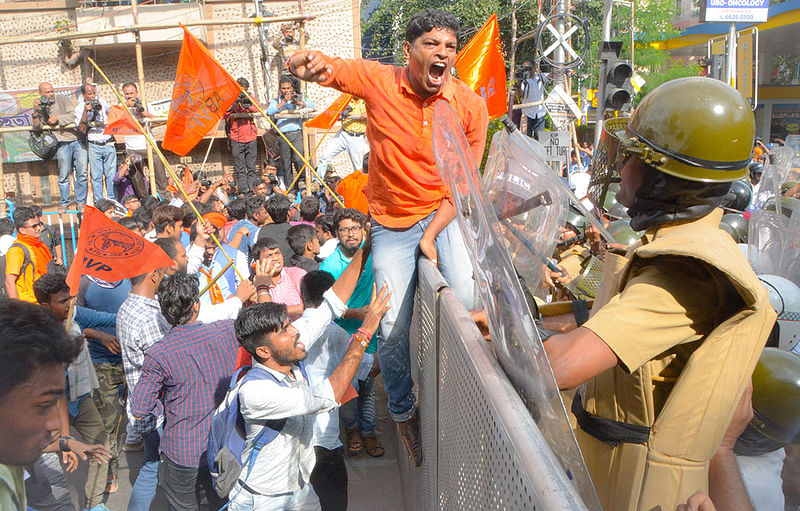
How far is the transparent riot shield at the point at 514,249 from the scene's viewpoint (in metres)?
1.26

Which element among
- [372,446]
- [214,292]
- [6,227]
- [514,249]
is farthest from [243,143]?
[514,249]

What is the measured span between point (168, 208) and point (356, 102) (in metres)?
6.01

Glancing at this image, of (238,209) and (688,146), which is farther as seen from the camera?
(238,209)

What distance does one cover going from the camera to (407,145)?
9.29 feet

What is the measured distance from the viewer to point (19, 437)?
4.30 ft

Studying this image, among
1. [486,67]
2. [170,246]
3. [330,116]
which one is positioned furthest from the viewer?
[330,116]

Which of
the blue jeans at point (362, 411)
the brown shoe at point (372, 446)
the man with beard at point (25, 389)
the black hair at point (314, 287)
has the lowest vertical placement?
the brown shoe at point (372, 446)

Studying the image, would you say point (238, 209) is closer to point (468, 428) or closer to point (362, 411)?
point (362, 411)

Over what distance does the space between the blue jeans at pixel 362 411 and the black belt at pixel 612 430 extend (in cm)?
334

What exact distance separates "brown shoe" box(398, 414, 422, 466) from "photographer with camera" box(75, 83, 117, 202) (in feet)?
36.0

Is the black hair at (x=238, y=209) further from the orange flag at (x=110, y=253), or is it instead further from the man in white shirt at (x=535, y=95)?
the man in white shirt at (x=535, y=95)

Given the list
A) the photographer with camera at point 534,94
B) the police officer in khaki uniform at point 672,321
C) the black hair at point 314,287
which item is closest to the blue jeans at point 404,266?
the police officer in khaki uniform at point 672,321

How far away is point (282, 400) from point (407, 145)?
1.33 m

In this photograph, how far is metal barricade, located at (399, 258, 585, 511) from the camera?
3.64ft
